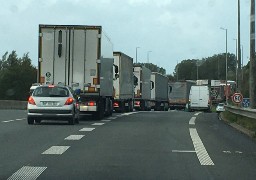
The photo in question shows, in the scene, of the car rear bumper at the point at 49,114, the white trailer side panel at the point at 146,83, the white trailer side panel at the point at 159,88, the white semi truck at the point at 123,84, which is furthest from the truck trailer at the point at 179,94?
the car rear bumper at the point at 49,114

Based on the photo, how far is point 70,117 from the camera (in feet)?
68.8

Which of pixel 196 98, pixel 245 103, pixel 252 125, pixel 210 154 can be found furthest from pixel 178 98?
pixel 210 154

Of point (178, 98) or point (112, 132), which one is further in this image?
point (178, 98)

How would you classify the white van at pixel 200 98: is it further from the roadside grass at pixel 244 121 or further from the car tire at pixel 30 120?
the car tire at pixel 30 120

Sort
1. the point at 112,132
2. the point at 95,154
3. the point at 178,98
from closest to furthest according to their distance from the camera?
1. the point at 95,154
2. the point at 112,132
3. the point at 178,98

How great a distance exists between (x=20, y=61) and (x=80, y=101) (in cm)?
10443

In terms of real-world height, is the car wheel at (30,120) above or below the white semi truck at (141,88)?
below

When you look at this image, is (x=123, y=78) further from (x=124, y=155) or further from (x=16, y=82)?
(x=16, y=82)

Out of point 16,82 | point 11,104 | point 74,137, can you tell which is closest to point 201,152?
point 74,137

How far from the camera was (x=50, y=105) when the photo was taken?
68.3 feet

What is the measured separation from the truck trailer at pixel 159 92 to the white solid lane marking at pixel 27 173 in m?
43.7

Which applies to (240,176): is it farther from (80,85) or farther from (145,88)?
(145,88)

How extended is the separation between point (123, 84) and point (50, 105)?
627 inches

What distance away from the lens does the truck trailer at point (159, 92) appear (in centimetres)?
5375
